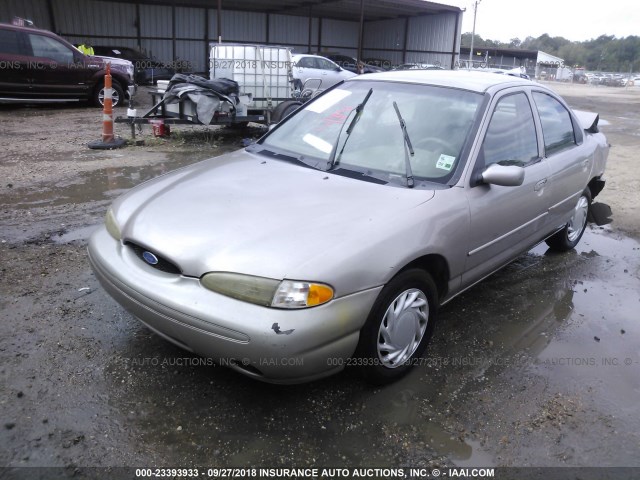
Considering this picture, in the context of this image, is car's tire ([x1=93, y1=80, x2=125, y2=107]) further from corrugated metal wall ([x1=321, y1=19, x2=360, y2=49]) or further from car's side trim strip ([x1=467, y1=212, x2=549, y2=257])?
corrugated metal wall ([x1=321, y1=19, x2=360, y2=49])

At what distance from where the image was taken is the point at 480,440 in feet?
8.33

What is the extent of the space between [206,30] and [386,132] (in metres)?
26.0

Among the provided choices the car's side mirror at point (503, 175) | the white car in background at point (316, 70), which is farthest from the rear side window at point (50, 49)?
the car's side mirror at point (503, 175)

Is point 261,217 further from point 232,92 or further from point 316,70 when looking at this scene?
point 316,70

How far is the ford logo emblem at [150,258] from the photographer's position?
260cm

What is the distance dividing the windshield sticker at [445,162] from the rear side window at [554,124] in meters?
1.28

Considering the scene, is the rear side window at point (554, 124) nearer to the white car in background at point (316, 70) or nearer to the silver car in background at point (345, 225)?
the silver car in background at point (345, 225)

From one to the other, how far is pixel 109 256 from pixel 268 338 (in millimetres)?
1140

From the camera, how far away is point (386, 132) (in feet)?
11.2

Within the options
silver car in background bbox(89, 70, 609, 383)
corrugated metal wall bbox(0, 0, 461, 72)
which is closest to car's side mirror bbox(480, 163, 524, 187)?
silver car in background bbox(89, 70, 609, 383)

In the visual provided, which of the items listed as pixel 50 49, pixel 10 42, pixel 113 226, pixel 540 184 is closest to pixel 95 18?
pixel 50 49

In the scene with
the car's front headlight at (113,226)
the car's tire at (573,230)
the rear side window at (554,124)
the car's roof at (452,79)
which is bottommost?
the car's tire at (573,230)

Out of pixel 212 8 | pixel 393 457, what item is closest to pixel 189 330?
pixel 393 457

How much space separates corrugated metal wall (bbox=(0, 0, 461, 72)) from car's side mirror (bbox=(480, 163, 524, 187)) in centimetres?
2526
